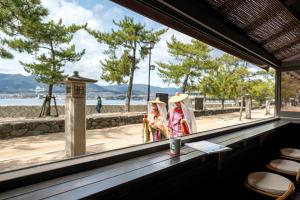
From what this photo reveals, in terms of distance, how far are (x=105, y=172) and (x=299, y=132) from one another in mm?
4821

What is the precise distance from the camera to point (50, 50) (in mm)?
12016

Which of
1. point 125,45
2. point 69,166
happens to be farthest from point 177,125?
point 125,45

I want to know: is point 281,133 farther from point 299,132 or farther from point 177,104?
Answer: point 177,104

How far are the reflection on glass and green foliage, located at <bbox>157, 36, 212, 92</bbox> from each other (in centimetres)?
1197

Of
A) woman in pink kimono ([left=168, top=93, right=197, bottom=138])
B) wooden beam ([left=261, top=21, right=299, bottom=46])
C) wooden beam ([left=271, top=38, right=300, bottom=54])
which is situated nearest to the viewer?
wooden beam ([left=261, top=21, right=299, bottom=46])

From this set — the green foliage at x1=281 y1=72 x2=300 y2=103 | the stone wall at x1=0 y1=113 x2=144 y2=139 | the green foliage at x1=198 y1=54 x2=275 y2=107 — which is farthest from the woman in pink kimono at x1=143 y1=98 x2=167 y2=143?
the green foliage at x1=198 y1=54 x2=275 y2=107

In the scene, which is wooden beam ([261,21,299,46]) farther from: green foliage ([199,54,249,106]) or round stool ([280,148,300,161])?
green foliage ([199,54,249,106])

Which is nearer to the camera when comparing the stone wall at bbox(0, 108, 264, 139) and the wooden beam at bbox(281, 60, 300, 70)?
the wooden beam at bbox(281, 60, 300, 70)

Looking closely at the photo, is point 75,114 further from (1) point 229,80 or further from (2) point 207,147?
(1) point 229,80

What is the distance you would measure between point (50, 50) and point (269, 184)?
11.8 meters

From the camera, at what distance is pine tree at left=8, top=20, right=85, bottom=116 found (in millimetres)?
11008

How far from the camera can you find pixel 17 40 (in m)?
10.4

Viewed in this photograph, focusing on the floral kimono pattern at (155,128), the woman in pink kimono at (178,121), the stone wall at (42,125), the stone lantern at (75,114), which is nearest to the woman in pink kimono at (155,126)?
the floral kimono pattern at (155,128)

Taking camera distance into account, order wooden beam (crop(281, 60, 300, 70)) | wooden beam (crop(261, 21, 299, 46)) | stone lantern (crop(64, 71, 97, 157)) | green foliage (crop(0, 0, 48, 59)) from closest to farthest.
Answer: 1. wooden beam (crop(261, 21, 299, 46))
2. wooden beam (crop(281, 60, 300, 70))
3. stone lantern (crop(64, 71, 97, 157))
4. green foliage (crop(0, 0, 48, 59))
